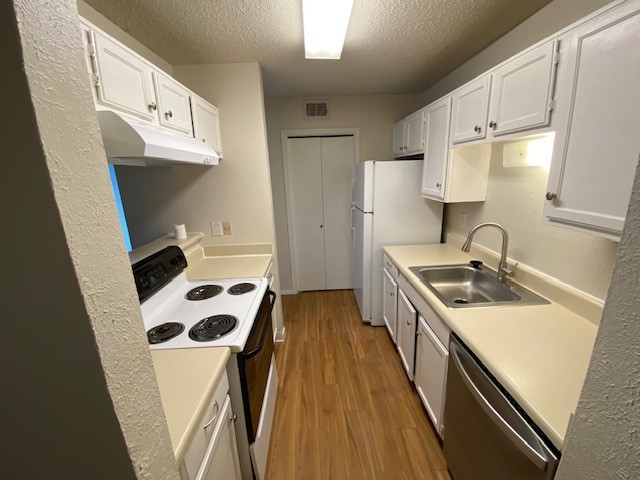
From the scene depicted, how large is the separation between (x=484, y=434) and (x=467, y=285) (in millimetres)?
1080

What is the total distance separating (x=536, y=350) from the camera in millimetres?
1082

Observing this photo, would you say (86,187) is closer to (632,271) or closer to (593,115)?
(632,271)

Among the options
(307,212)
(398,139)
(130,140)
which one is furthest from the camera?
(307,212)

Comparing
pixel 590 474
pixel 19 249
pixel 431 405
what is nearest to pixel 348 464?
pixel 431 405

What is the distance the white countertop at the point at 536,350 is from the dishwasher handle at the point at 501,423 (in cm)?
8

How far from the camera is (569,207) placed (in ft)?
3.34

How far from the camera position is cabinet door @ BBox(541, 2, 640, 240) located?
81 cm

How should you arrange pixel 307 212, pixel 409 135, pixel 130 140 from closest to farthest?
1. pixel 130 140
2. pixel 409 135
3. pixel 307 212

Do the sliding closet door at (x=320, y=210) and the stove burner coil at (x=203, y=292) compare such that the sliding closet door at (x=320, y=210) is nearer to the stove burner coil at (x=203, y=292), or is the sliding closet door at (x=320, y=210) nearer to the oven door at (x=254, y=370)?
the stove burner coil at (x=203, y=292)

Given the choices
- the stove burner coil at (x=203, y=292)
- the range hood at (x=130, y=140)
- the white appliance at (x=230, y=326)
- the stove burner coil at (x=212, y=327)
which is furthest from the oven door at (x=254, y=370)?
the range hood at (x=130, y=140)

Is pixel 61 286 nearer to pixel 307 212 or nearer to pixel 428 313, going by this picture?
pixel 428 313

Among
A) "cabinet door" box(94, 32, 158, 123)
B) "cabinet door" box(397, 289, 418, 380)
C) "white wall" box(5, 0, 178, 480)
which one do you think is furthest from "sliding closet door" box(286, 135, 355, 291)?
"white wall" box(5, 0, 178, 480)

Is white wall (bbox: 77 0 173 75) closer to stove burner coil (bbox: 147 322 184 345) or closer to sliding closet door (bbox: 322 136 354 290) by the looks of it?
A: stove burner coil (bbox: 147 322 184 345)

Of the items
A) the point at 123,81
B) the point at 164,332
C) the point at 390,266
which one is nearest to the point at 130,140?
the point at 123,81
